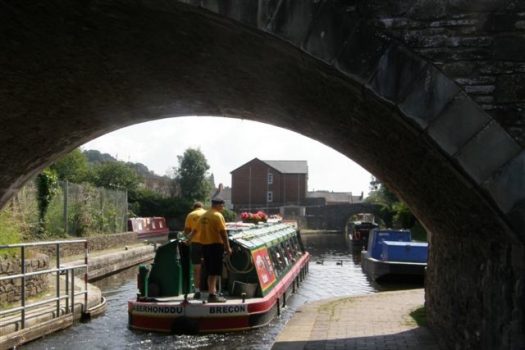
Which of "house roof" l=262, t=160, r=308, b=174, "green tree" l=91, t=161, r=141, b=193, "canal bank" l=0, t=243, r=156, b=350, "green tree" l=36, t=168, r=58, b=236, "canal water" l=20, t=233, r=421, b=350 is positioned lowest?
"canal water" l=20, t=233, r=421, b=350

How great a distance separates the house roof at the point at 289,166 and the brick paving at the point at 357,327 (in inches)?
2155

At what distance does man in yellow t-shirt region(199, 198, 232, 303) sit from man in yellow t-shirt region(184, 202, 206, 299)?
0.40ft

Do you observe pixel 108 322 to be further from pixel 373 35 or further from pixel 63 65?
pixel 373 35

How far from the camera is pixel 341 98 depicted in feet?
17.7

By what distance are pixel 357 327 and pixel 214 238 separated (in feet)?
7.41

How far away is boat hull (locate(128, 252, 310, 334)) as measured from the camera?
930cm

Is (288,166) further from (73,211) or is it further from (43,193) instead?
(43,193)

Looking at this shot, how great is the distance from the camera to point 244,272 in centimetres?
1054

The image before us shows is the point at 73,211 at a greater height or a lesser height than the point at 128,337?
greater

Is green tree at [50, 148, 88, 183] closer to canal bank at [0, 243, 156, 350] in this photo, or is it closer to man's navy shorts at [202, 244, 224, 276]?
canal bank at [0, 243, 156, 350]

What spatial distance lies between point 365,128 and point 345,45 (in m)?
1.32

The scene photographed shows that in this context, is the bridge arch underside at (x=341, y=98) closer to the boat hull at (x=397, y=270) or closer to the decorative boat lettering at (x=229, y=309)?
the decorative boat lettering at (x=229, y=309)

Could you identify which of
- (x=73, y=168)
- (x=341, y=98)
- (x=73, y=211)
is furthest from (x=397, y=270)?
(x=73, y=168)

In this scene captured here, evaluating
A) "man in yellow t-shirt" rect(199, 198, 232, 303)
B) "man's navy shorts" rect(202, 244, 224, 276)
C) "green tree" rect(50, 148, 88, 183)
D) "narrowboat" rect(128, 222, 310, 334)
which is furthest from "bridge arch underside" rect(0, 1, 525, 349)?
"green tree" rect(50, 148, 88, 183)
